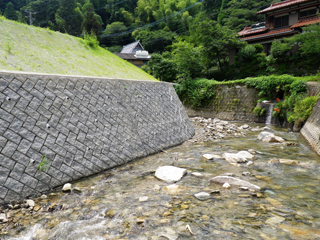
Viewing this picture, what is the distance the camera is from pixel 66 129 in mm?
5562

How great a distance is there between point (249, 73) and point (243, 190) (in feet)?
66.2

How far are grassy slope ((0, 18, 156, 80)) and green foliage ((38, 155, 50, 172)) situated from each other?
410cm

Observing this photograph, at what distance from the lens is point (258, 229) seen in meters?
3.38

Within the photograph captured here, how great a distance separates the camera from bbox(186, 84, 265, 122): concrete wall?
663 inches

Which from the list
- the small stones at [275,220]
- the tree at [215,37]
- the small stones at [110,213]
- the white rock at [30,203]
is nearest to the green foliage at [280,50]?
the tree at [215,37]

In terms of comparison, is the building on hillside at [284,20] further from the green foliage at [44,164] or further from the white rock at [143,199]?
the green foliage at [44,164]

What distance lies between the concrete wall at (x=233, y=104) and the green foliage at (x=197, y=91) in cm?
58

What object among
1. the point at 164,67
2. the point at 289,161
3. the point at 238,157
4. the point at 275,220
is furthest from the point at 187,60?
the point at 275,220

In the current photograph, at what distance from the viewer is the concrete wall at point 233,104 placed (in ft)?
55.2

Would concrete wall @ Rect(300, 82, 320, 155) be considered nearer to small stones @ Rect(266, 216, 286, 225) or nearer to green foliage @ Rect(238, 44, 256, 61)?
small stones @ Rect(266, 216, 286, 225)

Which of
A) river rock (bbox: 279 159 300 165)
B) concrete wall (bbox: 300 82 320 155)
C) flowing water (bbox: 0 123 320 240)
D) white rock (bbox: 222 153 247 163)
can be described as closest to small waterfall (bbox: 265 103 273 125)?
concrete wall (bbox: 300 82 320 155)

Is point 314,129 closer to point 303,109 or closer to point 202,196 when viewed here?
point 303,109

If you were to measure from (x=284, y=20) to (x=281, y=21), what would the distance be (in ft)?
0.98

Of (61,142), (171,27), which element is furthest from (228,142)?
(171,27)
